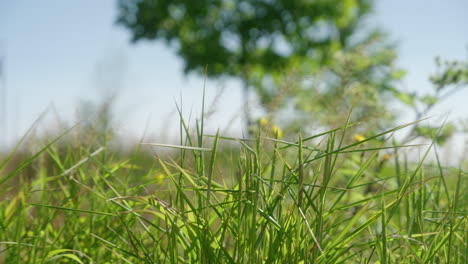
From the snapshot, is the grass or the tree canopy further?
the tree canopy

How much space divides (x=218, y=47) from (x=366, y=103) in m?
11.3

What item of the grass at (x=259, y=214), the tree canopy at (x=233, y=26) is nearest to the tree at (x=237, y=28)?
the tree canopy at (x=233, y=26)

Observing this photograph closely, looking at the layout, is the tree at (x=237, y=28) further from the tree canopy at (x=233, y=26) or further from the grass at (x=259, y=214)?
the grass at (x=259, y=214)

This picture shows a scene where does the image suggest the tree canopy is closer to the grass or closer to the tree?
the tree

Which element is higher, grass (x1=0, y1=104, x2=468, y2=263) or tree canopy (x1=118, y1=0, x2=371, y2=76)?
tree canopy (x1=118, y1=0, x2=371, y2=76)

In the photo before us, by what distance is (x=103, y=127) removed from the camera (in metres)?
1.31

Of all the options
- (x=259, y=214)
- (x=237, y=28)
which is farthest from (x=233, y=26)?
(x=259, y=214)

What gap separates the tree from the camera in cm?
1248

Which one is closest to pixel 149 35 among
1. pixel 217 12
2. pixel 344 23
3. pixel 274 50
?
pixel 217 12

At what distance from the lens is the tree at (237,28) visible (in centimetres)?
1248

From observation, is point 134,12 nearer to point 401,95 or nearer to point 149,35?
point 149,35

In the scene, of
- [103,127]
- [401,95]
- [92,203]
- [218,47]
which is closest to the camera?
[92,203]

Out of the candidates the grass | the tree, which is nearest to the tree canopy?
the tree

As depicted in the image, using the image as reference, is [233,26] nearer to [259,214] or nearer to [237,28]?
[237,28]
